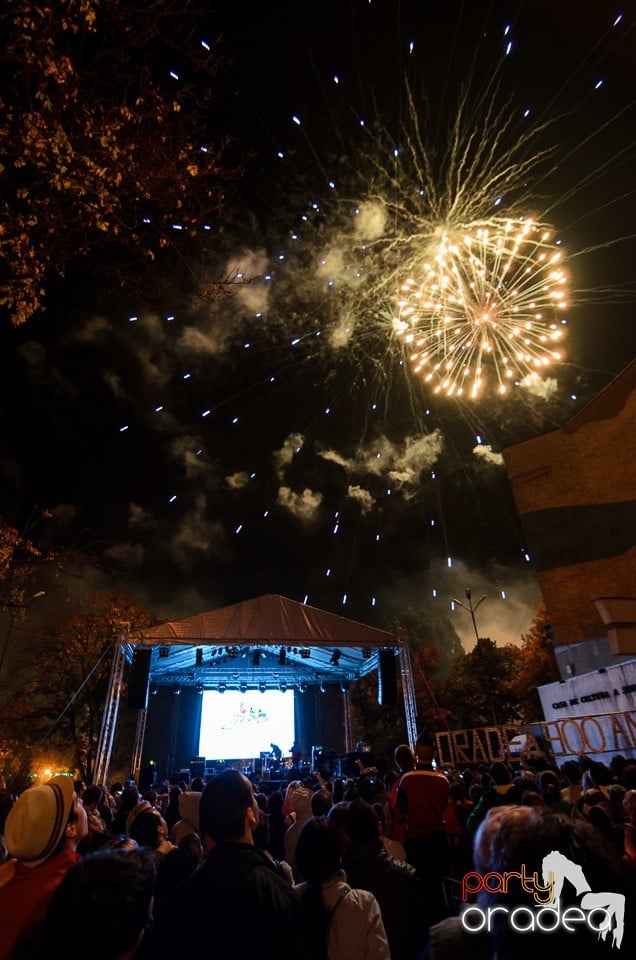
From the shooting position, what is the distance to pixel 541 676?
30.2m

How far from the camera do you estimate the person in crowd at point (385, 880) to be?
2.63 meters

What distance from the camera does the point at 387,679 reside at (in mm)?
15086

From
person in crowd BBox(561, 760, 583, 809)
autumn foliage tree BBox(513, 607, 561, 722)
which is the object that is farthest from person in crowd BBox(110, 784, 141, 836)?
autumn foliage tree BBox(513, 607, 561, 722)

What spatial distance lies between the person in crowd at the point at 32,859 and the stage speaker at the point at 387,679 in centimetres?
1390

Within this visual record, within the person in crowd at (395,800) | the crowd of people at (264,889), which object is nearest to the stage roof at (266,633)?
the person in crowd at (395,800)

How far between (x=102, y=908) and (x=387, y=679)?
14.7 m

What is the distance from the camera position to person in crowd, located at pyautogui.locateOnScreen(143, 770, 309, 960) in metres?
1.41

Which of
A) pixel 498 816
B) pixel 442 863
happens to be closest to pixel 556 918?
pixel 498 816

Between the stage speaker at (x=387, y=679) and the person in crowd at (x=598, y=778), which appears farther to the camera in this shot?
the stage speaker at (x=387, y=679)

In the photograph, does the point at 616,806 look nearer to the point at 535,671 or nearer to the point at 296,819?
the point at 296,819

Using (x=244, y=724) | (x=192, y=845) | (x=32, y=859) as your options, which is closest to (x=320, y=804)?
(x=192, y=845)

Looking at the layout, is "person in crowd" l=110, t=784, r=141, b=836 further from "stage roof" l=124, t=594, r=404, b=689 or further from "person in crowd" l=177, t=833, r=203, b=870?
"stage roof" l=124, t=594, r=404, b=689

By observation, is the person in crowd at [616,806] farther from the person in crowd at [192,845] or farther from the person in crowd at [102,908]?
the person in crowd at [102,908]

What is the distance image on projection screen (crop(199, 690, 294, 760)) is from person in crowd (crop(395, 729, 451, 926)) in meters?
16.1
